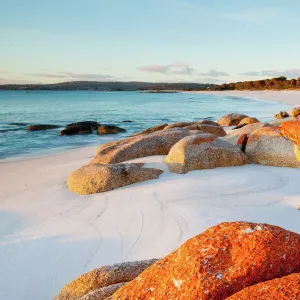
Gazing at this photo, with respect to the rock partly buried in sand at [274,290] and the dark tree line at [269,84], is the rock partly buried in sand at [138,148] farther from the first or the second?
the dark tree line at [269,84]

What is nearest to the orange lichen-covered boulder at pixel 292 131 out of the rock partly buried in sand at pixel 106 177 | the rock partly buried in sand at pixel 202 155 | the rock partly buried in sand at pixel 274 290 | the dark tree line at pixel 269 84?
the rock partly buried in sand at pixel 202 155

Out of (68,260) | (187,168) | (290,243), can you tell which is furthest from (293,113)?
(290,243)

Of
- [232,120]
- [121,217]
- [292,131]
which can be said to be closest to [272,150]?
[292,131]

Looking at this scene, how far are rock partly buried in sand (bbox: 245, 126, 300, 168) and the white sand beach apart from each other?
1.16 feet

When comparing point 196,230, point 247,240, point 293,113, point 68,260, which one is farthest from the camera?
point 293,113

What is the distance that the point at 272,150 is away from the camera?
8.23m

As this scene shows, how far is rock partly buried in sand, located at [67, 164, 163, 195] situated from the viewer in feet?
23.1

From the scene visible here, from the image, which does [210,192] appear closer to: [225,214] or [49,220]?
[225,214]

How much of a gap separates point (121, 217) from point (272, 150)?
4245mm

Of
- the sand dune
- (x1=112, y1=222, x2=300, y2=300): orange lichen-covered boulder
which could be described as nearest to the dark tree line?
the sand dune

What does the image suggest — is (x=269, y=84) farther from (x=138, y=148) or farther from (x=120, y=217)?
(x=120, y=217)

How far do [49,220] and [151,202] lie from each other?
1.75 metres

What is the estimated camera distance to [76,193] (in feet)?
23.7

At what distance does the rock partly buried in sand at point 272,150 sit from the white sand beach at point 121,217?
1.16 ft
